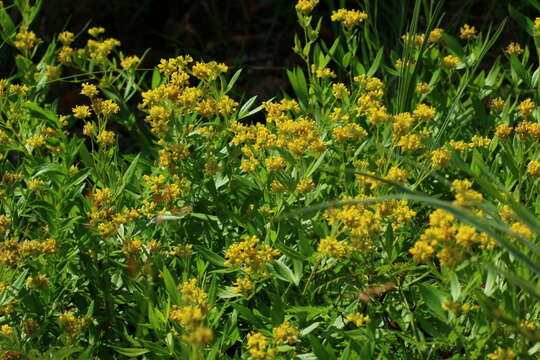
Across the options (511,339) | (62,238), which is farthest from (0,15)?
(511,339)

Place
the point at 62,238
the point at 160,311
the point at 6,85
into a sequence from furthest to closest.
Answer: the point at 6,85 → the point at 62,238 → the point at 160,311

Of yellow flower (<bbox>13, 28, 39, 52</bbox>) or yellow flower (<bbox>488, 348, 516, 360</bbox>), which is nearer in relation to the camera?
yellow flower (<bbox>488, 348, 516, 360</bbox>)

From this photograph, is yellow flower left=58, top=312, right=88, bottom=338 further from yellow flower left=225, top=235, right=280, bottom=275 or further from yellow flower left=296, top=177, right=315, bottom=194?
yellow flower left=296, top=177, right=315, bottom=194

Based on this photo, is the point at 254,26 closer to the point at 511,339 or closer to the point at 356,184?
the point at 356,184

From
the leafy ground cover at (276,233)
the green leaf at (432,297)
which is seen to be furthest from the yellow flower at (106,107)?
the green leaf at (432,297)

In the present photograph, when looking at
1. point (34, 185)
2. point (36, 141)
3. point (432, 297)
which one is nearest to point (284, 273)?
point (432, 297)

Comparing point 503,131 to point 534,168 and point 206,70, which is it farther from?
point 206,70

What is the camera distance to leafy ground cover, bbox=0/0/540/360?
208 cm

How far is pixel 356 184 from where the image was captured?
2.63 metres

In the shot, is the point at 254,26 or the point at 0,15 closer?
the point at 0,15

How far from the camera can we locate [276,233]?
2441 mm

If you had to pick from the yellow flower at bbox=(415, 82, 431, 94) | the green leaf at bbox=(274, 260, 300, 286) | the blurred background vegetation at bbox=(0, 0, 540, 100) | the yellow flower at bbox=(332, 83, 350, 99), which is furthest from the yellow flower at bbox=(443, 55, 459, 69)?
the blurred background vegetation at bbox=(0, 0, 540, 100)

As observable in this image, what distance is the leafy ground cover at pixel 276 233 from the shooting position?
208 centimetres

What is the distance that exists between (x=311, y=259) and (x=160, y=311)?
49cm
